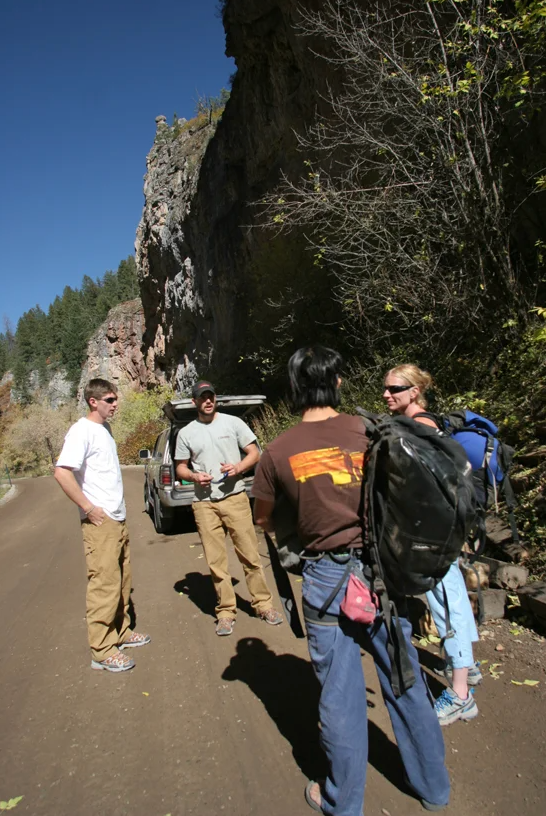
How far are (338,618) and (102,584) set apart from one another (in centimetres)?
235

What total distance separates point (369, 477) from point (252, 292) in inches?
600

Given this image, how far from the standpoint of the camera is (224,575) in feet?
14.4

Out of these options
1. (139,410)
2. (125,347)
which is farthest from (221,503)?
(125,347)

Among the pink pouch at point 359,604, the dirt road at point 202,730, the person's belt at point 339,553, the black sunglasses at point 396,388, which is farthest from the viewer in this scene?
the black sunglasses at point 396,388

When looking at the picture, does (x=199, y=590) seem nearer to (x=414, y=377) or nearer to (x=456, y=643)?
(x=456, y=643)

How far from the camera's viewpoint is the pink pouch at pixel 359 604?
6.75ft

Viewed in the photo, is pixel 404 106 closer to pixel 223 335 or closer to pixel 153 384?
pixel 223 335

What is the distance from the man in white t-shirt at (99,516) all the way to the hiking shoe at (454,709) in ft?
7.46

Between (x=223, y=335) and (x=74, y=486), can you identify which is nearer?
(x=74, y=486)

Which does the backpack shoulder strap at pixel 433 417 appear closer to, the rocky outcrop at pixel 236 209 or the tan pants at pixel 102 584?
the tan pants at pixel 102 584

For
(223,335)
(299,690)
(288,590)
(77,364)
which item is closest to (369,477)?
(288,590)

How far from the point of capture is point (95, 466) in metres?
3.91

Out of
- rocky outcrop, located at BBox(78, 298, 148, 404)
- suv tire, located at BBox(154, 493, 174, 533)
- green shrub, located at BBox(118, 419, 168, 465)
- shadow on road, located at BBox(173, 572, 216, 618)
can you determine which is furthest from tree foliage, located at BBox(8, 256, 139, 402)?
shadow on road, located at BBox(173, 572, 216, 618)

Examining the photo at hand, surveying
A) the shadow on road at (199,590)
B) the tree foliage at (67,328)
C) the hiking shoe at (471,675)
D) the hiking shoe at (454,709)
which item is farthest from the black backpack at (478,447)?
the tree foliage at (67,328)
